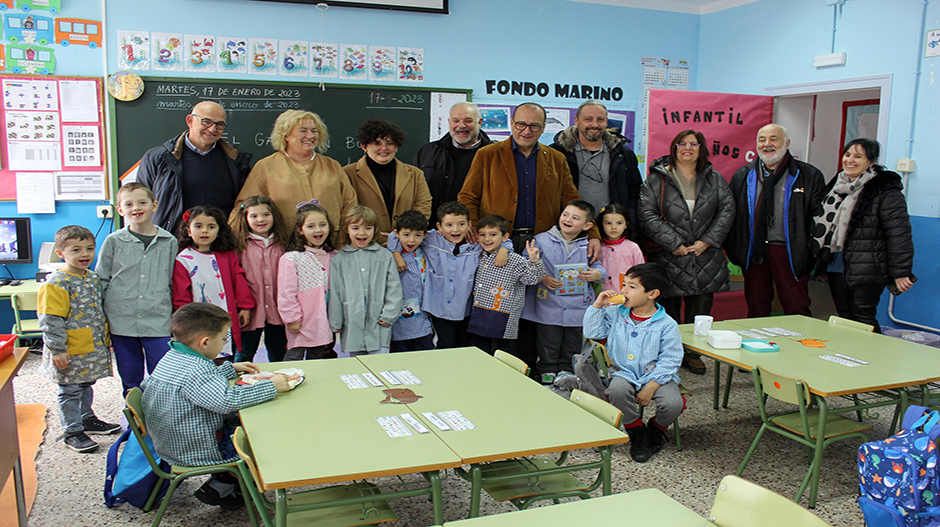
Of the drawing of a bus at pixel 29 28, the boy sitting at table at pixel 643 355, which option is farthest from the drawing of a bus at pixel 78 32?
the boy sitting at table at pixel 643 355

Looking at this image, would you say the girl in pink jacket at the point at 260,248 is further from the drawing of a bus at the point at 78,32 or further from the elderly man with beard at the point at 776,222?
the elderly man with beard at the point at 776,222

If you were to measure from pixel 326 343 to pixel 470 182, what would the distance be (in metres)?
1.31

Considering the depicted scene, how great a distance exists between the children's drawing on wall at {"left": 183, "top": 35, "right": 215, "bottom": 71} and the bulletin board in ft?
2.19

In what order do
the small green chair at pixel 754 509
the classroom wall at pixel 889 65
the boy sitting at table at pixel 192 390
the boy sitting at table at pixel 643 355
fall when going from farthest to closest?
1. the classroom wall at pixel 889 65
2. the boy sitting at table at pixel 643 355
3. the boy sitting at table at pixel 192 390
4. the small green chair at pixel 754 509

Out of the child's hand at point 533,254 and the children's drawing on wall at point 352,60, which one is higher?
the children's drawing on wall at point 352,60

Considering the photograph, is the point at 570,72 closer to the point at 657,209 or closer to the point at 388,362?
the point at 657,209

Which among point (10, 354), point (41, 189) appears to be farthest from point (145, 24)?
point (10, 354)

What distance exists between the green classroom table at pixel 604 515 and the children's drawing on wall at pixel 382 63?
470 cm

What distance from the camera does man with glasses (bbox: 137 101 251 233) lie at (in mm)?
3539

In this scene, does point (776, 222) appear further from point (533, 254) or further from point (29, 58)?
point (29, 58)

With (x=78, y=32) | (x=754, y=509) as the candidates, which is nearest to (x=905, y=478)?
(x=754, y=509)

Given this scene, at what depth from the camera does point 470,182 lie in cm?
402

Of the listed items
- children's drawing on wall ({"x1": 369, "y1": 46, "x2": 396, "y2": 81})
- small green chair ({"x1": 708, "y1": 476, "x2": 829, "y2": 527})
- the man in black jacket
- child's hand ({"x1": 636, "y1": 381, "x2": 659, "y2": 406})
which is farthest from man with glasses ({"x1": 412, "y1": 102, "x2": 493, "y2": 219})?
small green chair ({"x1": 708, "y1": 476, "x2": 829, "y2": 527})

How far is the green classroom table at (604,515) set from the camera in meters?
1.49
